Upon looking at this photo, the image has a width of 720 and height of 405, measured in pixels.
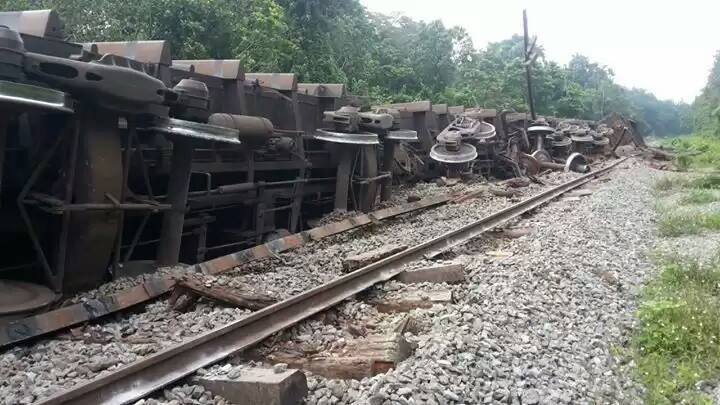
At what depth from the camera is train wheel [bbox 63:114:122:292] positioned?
5.27 m

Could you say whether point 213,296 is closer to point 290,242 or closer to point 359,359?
point 359,359

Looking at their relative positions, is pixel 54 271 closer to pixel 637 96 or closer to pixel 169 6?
pixel 169 6

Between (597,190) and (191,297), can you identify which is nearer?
(191,297)

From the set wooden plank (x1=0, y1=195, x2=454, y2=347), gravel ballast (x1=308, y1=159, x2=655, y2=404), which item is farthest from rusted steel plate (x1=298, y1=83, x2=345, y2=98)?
gravel ballast (x1=308, y1=159, x2=655, y2=404)

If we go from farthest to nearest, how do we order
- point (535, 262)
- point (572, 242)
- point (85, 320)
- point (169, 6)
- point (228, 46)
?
1. point (228, 46)
2. point (169, 6)
3. point (572, 242)
4. point (535, 262)
5. point (85, 320)

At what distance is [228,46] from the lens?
19109mm

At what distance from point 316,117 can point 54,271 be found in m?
5.84

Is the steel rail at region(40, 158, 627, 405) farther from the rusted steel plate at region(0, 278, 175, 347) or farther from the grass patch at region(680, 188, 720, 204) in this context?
the grass patch at region(680, 188, 720, 204)

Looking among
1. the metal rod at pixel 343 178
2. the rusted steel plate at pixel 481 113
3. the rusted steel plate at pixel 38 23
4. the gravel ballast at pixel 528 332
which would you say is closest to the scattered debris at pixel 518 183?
the rusted steel plate at pixel 481 113

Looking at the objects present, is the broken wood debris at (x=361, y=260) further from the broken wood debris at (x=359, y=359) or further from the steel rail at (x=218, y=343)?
the broken wood debris at (x=359, y=359)

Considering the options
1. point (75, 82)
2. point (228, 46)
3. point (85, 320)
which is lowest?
point (85, 320)

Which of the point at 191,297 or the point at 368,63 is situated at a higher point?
the point at 368,63

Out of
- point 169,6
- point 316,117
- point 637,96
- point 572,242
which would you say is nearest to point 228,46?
point 169,6

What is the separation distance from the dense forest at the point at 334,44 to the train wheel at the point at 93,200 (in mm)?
12427
